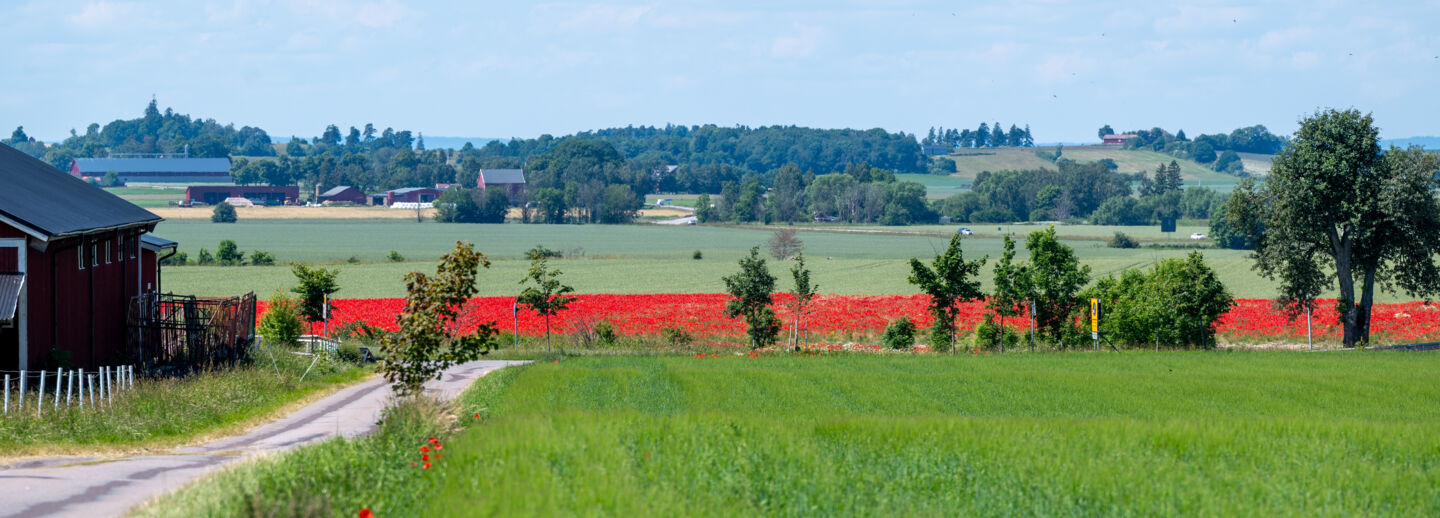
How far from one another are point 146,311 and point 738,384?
1677 cm

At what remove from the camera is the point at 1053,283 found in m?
42.1

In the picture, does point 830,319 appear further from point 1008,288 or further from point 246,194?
point 246,194

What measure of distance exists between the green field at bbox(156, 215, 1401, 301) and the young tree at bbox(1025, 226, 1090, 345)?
2280cm

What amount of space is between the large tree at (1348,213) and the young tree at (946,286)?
36.4ft

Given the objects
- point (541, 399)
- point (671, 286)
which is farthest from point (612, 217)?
point (541, 399)

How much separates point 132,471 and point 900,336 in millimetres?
28399

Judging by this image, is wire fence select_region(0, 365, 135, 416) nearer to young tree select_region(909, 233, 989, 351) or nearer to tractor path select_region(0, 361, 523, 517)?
tractor path select_region(0, 361, 523, 517)

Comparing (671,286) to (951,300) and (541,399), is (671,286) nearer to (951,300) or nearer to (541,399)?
(951,300)

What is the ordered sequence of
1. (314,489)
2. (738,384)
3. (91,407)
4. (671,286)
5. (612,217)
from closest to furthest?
(314,489) < (91,407) < (738,384) < (671,286) < (612,217)

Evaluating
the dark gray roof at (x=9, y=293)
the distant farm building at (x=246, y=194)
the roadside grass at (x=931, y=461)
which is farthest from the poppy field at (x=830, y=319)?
the distant farm building at (x=246, y=194)

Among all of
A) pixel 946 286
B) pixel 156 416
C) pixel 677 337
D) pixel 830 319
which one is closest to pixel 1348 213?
pixel 946 286

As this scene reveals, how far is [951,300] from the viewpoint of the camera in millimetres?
42312

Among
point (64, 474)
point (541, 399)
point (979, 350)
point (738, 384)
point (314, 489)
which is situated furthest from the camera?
point (979, 350)

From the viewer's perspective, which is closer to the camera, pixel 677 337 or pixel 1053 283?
pixel 1053 283
